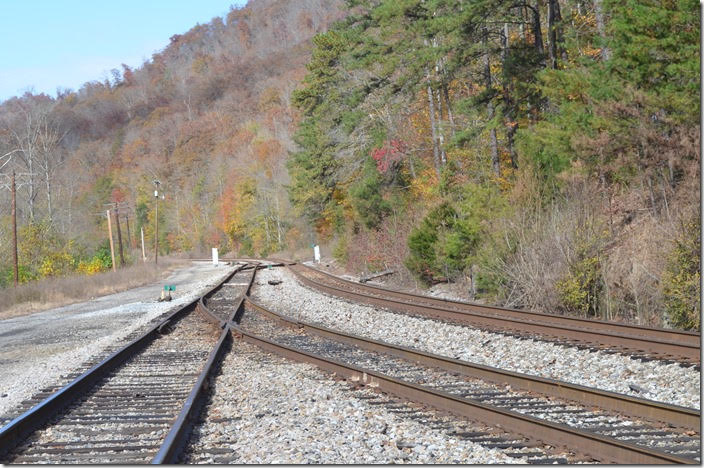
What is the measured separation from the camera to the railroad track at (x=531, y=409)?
5.83m

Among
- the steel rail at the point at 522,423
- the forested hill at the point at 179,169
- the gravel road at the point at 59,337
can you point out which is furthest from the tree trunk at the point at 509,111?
the forested hill at the point at 179,169

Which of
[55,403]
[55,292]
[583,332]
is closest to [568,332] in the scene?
[583,332]

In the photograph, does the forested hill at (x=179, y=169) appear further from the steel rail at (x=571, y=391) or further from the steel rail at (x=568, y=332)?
the steel rail at (x=571, y=391)

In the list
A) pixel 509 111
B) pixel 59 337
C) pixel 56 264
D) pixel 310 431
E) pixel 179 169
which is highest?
pixel 179 169

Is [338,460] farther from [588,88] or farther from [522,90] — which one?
[522,90]

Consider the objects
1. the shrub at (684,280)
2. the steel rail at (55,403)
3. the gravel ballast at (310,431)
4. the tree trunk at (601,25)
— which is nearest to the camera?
the gravel ballast at (310,431)

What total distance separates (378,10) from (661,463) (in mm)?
25181

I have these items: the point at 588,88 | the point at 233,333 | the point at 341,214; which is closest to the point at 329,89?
the point at 341,214

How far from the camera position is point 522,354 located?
10.8 meters

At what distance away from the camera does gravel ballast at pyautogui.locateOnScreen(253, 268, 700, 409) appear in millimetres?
8367

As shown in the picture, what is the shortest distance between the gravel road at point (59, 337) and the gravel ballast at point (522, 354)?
454cm

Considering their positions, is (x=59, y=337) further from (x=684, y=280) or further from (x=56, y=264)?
(x=56, y=264)

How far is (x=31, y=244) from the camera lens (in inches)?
1608

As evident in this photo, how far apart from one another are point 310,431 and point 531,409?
220 centimetres
